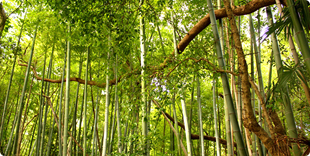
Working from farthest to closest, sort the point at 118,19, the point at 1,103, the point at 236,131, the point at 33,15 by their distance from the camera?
the point at 1,103 → the point at 33,15 → the point at 118,19 → the point at 236,131

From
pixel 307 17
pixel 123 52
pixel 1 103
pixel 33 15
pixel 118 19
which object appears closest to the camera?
pixel 307 17

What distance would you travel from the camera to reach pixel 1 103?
20.1 feet

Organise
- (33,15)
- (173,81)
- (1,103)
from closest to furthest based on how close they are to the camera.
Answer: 1. (173,81)
2. (33,15)
3. (1,103)

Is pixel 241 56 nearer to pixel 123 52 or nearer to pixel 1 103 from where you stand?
pixel 123 52

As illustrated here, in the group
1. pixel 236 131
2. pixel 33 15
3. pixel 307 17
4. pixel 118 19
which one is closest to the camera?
pixel 307 17

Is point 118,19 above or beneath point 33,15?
beneath

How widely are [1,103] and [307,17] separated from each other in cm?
764

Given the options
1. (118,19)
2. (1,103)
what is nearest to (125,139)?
(118,19)

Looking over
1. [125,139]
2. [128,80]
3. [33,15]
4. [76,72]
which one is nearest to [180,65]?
[128,80]

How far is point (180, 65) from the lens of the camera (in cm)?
195

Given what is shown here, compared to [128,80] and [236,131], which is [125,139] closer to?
[128,80]

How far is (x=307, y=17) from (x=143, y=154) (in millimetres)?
1716

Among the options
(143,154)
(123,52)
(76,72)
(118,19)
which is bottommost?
(143,154)

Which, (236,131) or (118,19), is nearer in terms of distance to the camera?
(236,131)
